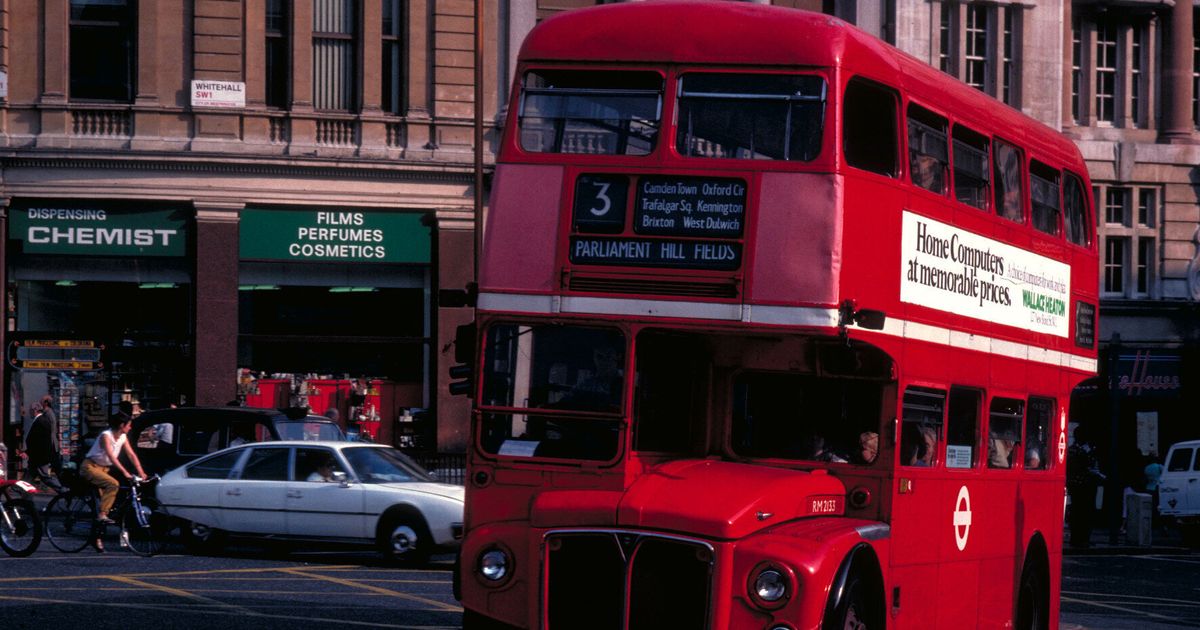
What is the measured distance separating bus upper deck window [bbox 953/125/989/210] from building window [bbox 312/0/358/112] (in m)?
21.7

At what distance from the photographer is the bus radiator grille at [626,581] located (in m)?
10.2

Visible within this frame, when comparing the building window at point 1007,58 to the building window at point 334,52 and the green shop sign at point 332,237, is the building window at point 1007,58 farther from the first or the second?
the building window at point 334,52

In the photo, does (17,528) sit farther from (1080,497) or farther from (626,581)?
(1080,497)

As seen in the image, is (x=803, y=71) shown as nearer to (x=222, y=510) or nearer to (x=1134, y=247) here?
(x=222, y=510)

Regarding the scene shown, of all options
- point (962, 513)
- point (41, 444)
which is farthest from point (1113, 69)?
point (962, 513)

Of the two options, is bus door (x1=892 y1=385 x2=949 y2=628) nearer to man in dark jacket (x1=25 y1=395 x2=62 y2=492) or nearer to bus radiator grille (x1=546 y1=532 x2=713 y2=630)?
bus radiator grille (x1=546 y1=532 x2=713 y2=630)

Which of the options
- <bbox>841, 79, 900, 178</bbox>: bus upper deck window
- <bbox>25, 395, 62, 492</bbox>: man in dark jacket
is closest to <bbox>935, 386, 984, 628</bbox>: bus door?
<bbox>841, 79, 900, 178</bbox>: bus upper deck window

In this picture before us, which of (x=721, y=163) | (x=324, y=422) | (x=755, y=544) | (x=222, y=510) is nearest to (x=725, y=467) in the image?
(x=755, y=544)

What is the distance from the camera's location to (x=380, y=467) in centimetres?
2233

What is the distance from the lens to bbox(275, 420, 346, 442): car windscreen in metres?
24.8

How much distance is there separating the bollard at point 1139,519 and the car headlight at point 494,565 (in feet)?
74.8

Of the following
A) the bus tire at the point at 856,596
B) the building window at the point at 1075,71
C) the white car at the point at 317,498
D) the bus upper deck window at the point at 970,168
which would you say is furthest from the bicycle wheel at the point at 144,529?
the building window at the point at 1075,71

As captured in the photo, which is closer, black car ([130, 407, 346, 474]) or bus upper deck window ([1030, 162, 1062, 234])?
bus upper deck window ([1030, 162, 1062, 234])

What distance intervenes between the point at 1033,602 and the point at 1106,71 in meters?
27.6
